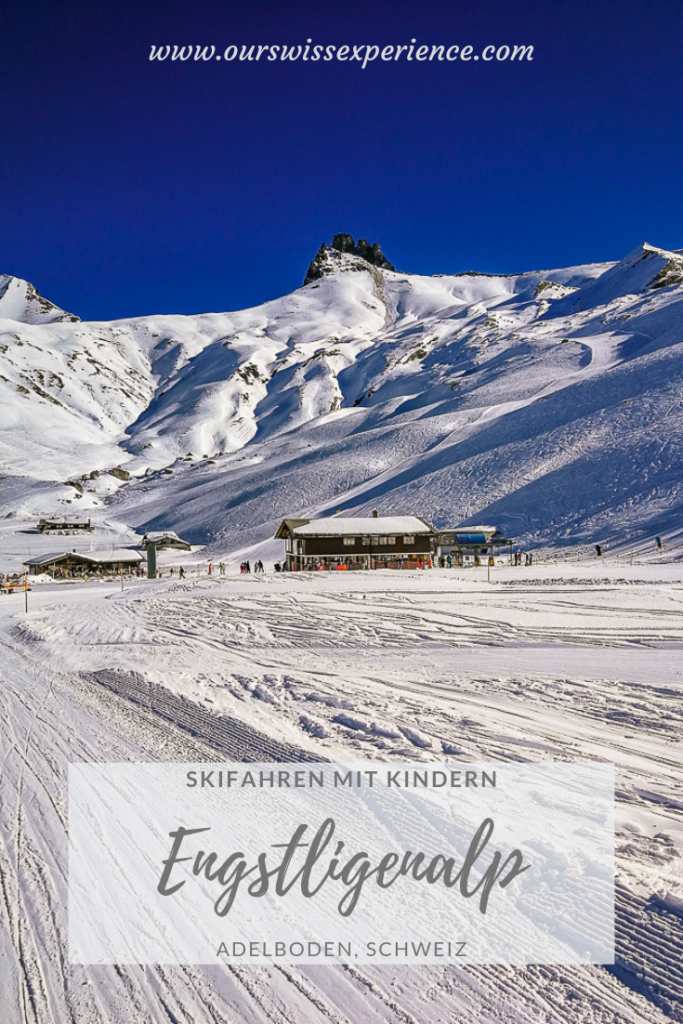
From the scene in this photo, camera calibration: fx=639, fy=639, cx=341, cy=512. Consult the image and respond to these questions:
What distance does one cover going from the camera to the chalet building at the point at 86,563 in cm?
5909

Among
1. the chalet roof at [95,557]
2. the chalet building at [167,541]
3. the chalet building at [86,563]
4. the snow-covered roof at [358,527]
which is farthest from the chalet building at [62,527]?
the snow-covered roof at [358,527]

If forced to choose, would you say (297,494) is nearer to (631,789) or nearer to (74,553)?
(74,553)

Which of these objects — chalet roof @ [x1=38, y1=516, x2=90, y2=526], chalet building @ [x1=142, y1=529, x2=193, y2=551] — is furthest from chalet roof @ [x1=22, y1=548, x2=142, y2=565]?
chalet roof @ [x1=38, y1=516, x2=90, y2=526]

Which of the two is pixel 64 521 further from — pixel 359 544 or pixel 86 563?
pixel 359 544

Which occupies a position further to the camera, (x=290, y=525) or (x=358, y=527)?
(x=290, y=525)

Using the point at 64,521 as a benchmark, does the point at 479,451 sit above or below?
above

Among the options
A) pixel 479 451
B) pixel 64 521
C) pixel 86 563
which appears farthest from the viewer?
pixel 64 521

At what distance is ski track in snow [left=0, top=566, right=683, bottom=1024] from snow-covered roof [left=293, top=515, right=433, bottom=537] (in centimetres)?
2216

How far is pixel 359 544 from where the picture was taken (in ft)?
158

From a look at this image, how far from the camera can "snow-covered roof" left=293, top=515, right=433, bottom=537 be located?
1877 inches

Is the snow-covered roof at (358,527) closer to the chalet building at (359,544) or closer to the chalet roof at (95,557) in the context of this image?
the chalet building at (359,544)

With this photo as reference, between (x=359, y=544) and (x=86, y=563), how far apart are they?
27.6 meters

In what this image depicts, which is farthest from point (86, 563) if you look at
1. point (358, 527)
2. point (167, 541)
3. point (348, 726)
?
point (348, 726)

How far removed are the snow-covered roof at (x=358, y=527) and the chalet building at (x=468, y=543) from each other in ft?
13.2
